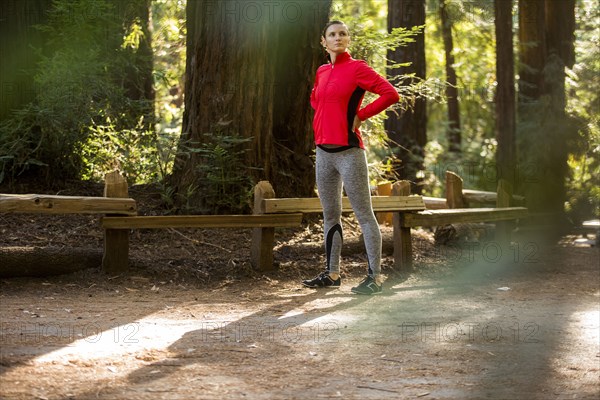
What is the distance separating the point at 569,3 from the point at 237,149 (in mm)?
15024

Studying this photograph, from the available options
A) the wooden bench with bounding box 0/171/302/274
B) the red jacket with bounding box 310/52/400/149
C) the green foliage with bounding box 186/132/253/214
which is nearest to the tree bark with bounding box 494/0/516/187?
the green foliage with bounding box 186/132/253/214

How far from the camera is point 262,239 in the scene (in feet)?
33.8

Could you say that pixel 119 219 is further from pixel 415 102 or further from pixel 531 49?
pixel 531 49

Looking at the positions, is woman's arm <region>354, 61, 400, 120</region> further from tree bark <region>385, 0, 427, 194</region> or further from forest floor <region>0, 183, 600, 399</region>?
tree bark <region>385, 0, 427, 194</region>

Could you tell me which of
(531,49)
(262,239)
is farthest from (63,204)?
(531,49)

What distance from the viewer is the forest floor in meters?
5.81

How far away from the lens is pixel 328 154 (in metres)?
9.00

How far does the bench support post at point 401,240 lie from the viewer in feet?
36.3

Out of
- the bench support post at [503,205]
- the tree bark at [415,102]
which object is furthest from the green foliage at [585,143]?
the bench support post at [503,205]

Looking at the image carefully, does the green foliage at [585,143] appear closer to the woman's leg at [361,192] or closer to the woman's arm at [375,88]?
the woman's leg at [361,192]

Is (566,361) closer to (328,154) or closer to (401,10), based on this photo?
(328,154)

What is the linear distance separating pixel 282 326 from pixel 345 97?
8.06 ft

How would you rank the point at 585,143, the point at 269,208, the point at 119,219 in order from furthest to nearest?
the point at 585,143 → the point at 269,208 → the point at 119,219

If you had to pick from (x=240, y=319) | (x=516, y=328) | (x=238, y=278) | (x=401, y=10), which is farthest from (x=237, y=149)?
(x=401, y=10)
